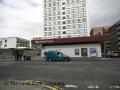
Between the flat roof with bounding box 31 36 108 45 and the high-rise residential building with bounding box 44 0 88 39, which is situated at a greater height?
the high-rise residential building with bounding box 44 0 88 39

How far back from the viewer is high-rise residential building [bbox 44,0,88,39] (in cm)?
10894

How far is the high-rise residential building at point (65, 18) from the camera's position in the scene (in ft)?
357

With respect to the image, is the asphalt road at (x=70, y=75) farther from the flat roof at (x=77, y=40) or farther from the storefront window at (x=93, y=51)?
the storefront window at (x=93, y=51)

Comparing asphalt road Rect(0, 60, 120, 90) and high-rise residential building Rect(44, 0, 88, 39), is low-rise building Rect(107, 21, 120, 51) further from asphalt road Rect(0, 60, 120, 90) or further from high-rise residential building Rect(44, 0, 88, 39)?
asphalt road Rect(0, 60, 120, 90)

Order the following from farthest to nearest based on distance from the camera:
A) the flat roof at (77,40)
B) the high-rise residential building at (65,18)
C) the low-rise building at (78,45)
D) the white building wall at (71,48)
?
1. the high-rise residential building at (65,18)
2. the white building wall at (71,48)
3. the low-rise building at (78,45)
4. the flat roof at (77,40)

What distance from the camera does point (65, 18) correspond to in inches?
4395

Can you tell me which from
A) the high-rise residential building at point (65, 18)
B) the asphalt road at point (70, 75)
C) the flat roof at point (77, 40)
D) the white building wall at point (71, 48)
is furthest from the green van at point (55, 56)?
the high-rise residential building at point (65, 18)

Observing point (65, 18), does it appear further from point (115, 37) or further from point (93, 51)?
point (93, 51)

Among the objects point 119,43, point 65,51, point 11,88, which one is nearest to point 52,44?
point 65,51

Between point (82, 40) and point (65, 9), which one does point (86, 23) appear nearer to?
point (65, 9)

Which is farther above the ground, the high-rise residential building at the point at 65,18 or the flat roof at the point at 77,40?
the high-rise residential building at the point at 65,18

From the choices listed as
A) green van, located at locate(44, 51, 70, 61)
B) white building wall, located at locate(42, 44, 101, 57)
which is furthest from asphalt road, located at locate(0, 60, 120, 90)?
white building wall, located at locate(42, 44, 101, 57)

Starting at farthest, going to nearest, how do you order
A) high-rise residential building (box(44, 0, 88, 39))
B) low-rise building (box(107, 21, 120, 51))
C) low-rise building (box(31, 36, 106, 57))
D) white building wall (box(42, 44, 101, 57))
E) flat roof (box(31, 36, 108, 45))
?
1. low-rise building (box(107, 21, 120, 51))
2. high-rise residential building (box(44, 0, 88, 39))
3. white building wall (box(42, 44, 101, 57))
4. low-rise building (box(31, 36, 106, 57))
5. flat roof (box(31, 36, 108, 45))

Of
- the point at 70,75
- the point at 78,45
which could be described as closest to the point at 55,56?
the point at 78,45
